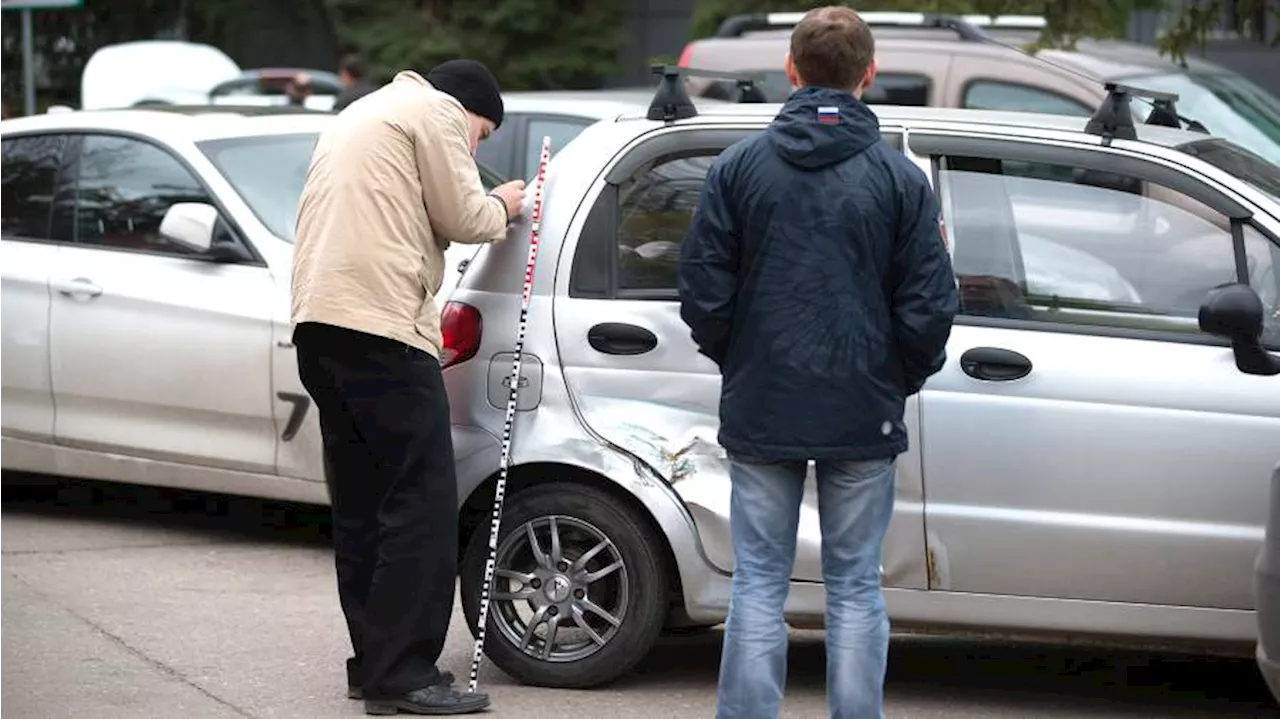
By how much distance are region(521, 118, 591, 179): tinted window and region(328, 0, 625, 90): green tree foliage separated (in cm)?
1692

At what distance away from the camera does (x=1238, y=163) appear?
6469 mm

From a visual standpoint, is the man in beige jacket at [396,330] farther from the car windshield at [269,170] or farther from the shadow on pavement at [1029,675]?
the car windshield at [269,170]

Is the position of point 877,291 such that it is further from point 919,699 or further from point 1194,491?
point 919,699

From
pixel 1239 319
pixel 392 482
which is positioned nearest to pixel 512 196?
pixel 392 482

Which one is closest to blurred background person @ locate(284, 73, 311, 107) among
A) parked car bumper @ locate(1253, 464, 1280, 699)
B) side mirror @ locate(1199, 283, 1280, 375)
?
side mirror @ locate(1199, 283, 1280, 375)

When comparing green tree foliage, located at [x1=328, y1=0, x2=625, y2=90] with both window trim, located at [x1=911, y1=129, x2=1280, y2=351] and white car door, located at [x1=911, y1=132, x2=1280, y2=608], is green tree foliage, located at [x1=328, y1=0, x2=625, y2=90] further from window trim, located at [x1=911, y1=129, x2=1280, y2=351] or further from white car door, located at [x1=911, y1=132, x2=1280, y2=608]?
white car door, located at [x1=911, y1=132, x2=1280, y2=608]

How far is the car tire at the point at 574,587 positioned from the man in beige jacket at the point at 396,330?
204mm

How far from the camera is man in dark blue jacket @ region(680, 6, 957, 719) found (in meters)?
5.24

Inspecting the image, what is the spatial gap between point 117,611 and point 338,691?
1.30 metres

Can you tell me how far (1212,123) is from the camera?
1120 centimetres

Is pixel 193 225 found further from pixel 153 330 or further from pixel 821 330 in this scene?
pixel 821 330

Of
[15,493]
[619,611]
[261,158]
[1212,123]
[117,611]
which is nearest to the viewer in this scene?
[619,611]

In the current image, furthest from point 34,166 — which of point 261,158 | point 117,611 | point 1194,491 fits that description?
point 1194,491

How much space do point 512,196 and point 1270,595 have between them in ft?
7.72
